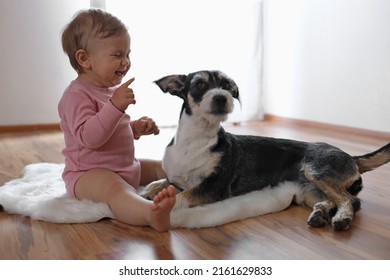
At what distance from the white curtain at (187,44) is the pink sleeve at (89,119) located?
225 centimetres

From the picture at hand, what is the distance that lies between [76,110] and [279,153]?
82 centimetres

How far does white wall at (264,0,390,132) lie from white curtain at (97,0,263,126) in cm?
19

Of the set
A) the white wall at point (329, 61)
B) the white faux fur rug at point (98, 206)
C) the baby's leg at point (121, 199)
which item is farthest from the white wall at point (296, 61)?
the baby's leg at point (121, 199)

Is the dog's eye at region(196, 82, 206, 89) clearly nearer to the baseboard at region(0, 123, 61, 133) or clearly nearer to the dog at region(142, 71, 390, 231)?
the dog at region(142, 71, 390, 231)

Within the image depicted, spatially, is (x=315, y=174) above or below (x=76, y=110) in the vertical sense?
below

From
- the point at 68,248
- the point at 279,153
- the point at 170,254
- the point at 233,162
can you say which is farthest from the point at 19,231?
the point at 279,153

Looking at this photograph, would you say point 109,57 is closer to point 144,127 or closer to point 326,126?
point 144,127

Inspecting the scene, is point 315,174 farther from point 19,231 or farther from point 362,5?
point 362,5

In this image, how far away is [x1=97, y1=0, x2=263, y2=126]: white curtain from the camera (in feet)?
12.4

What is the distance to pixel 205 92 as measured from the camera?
1.56 meters

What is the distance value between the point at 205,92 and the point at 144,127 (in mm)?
364

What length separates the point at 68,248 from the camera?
1208mm

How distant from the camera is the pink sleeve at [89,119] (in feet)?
4.67

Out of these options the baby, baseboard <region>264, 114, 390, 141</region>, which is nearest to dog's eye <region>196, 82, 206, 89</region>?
the baby
